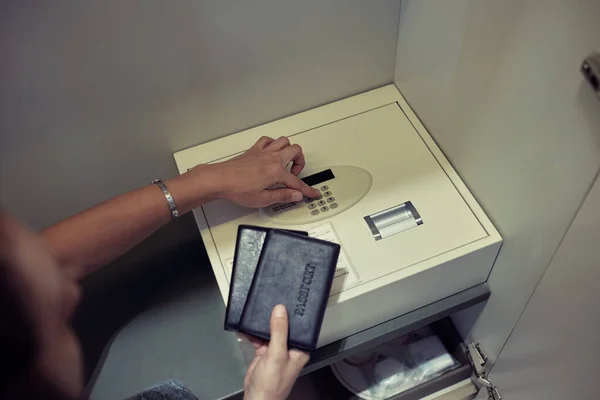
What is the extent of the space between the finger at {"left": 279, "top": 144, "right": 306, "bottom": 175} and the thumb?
0.14 ft

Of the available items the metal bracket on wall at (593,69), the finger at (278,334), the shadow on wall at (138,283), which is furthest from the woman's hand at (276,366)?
the metal bracket on wall at (593,69)

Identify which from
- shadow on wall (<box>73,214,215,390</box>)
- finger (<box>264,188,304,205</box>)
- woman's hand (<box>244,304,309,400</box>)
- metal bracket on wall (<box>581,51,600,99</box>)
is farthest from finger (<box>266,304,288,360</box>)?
metal bracket on wall (<box>581,51,600,99</box>)

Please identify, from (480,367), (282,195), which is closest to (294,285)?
(282,195)

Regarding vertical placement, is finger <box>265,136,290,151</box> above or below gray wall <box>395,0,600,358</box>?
above

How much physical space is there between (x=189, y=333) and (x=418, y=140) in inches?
18.9

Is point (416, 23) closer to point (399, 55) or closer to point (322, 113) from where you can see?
point (399, 55)

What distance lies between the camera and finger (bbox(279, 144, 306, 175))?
768mm

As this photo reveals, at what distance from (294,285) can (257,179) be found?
16 cm

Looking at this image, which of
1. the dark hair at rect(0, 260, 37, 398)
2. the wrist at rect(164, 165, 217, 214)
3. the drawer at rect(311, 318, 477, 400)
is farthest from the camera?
the drawer at rect(311, 318, 477, 400)

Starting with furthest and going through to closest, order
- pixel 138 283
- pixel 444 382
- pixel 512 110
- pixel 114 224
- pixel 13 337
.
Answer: pixel 444 382 → pixel 138 283 → pixel 114 224 → pixel 512 110 → pixel 13 337

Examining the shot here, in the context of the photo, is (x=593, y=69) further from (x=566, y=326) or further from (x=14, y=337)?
(x=14, y=337)

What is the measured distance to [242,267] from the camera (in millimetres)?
690

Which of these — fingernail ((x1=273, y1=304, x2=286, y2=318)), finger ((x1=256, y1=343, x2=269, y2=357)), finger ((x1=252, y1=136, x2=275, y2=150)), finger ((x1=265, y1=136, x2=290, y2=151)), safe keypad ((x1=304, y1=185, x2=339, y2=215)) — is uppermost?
finger ((x1=252, y1=136, x2=275, y2=150))

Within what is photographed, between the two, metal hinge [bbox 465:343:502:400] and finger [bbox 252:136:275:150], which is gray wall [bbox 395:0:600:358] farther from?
finger [bbox 252:136:275:150]
